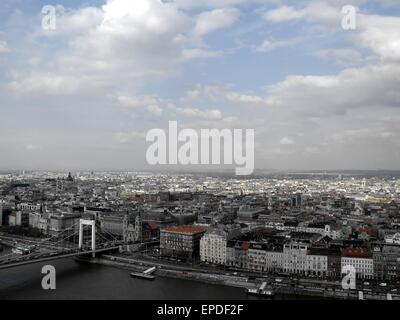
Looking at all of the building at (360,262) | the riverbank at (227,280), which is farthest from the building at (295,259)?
the riverbank at (227,280)

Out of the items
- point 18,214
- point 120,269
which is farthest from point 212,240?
point 18,214

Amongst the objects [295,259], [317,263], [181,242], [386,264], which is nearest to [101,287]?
[181,242]

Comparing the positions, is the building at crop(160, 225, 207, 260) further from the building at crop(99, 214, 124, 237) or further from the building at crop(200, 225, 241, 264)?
the building at crop(99, 214, 124, 237)

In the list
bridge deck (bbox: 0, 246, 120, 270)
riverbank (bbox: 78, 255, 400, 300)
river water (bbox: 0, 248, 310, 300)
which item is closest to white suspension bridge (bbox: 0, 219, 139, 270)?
bridge deck (bbox: 0, 246, 120, 270)

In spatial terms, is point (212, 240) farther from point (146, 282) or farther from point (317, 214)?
point (317, 214)

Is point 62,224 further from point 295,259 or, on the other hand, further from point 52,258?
point 295,259

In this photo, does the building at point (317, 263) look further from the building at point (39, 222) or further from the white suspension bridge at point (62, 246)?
the building at point (39, 222)
